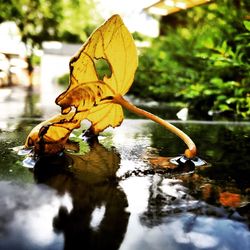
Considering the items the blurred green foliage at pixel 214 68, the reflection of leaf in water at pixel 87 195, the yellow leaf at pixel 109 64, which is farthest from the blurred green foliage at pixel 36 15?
the reflection of leaf in water at pixel 87 195

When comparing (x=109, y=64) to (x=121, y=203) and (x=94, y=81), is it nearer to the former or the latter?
(x=94, y=81)

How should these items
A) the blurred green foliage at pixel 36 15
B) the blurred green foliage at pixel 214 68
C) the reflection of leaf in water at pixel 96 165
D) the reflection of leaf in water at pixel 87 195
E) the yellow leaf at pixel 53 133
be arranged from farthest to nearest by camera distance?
the blurred green foliage at pixel 36 15
the blurred green foliage at pixel 214 68
the yellow leaf at pixel 53 133
the reflection of leaf in water at pixel 96 165
the reflection of leaf in water at pixel 87 195

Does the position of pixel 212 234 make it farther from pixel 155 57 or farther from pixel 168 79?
pixel 155 57

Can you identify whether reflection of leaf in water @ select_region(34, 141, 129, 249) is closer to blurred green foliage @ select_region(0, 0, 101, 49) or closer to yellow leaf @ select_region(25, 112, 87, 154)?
yellow leaf @ select_region(25, 112, 87, 154)

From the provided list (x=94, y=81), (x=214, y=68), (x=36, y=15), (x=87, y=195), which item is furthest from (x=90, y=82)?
(x=36, y=15)

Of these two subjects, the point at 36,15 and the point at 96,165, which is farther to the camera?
the point at 36,15

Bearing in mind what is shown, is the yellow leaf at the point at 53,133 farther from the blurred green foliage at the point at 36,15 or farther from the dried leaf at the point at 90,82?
the blurred green foliage at the point at 36,15

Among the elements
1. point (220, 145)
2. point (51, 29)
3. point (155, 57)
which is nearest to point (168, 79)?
point (155, 57)
